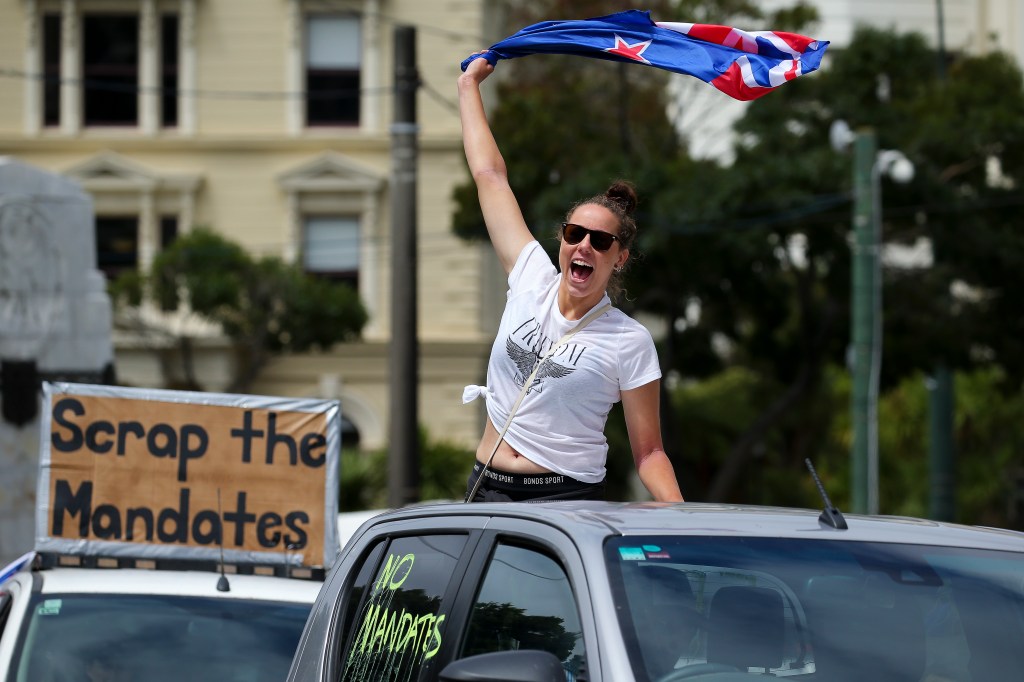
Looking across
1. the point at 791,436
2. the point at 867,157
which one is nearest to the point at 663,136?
the point at 867,157

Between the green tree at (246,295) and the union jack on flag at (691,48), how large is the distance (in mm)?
22753

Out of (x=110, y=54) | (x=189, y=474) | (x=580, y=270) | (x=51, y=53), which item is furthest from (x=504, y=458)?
(x=51, y=53)

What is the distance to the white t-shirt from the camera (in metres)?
4.77

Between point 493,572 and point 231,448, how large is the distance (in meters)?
3.29

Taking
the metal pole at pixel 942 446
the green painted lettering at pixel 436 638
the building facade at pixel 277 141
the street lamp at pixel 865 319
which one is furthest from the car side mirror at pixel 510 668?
the building facade at pixel 277 141

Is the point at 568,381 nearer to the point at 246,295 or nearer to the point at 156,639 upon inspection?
the point at 156,639

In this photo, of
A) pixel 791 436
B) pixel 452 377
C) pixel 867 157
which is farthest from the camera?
pixel 791 436

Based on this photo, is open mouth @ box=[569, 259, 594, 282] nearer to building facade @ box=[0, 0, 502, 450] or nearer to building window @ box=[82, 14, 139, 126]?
building facade @ box=[0, 0, 502, 450]

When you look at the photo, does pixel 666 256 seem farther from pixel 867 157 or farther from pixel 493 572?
pixel 493 572

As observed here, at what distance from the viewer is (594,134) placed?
2661 centimetres

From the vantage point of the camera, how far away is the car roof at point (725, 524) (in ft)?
12.0

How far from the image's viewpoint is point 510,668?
3213mm

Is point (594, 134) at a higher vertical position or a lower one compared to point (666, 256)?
higher

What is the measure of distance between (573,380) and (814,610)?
135 centimetres
